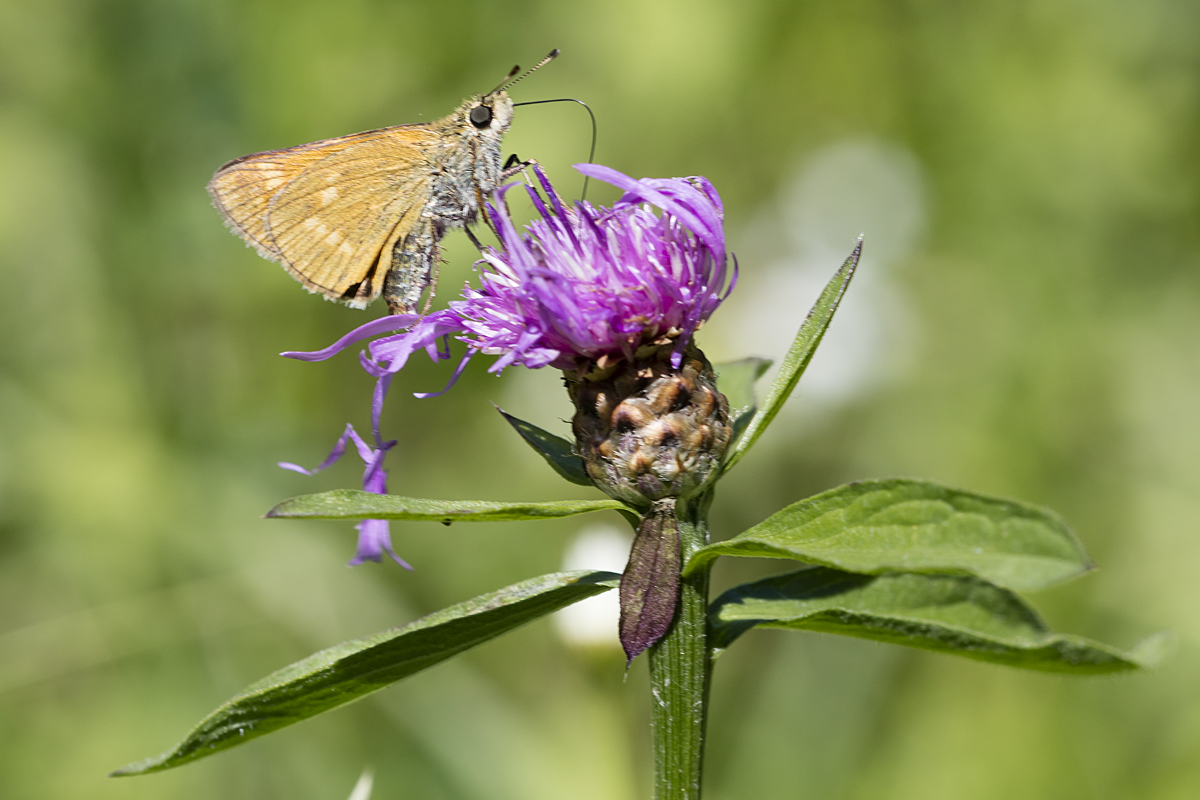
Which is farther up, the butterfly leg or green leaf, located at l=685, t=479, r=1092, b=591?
the butterfly leg

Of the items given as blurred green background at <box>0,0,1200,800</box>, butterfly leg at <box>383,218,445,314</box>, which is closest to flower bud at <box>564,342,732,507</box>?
butterfly leg at <box>383,218,445,314</box>

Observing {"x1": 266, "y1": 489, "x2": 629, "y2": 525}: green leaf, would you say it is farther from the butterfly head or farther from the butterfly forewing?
the butterfly head

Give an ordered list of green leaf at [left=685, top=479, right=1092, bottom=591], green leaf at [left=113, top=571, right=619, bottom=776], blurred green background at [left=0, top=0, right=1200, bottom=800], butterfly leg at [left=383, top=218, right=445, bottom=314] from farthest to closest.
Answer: blurred green background at [left=0, top=0, right=1200, bottom=800] < butterfly leg at [left=383, top=218, right=445, bottom=314] < green leaf at [left=113, top=571, right=619, bottom=776] < green leaf at [left=685, top=479, right=1092, bottom=591]

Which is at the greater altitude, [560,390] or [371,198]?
[560,390]

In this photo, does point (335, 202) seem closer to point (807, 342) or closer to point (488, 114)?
point (488, 114)

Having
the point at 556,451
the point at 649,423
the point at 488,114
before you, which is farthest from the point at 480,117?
the point at 649,423

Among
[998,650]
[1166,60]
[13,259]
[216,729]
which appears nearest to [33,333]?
[13,259]

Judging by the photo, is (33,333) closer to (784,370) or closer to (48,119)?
(48,119)
